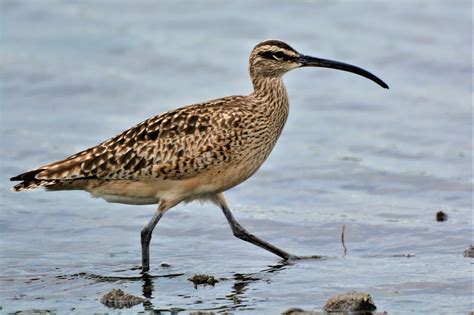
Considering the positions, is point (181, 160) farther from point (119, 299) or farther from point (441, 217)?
point (441, 217)

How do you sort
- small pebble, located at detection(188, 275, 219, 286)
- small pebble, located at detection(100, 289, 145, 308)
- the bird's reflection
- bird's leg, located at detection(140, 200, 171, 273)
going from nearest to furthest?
small pebble, located at detection(100, 289, 145, 308) < the bird's reflection < small pebble, located at detection(188, 275, 219, 286) < bird's leg, located at detection(140, 200, 171, 273)

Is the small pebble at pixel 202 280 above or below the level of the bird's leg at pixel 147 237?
below

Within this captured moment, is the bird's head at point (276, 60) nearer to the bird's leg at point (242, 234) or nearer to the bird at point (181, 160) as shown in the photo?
the bird at point (181, 160)

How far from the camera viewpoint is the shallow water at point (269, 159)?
41.0 feet

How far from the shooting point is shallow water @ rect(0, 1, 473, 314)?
1249 centimetres

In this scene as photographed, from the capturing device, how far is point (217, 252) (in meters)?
13.9

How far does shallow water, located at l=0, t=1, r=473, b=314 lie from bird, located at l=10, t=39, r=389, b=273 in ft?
2.15

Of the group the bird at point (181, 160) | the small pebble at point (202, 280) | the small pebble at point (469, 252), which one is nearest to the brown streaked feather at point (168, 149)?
the bird at point (181, 160)

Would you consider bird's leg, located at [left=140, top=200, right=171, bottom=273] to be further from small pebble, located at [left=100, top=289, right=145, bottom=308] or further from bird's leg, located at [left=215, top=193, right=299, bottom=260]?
small pebble, located at [left=100, top=289, right=145, bottom=308]

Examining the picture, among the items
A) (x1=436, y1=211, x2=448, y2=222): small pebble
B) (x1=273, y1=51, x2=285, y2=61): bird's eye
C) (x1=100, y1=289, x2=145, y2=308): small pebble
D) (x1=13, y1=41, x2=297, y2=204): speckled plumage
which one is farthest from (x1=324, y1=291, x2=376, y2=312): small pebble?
(x1=436, y1=211, x2=448, y2=222): small pebble

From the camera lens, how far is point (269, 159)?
17625 millimetres

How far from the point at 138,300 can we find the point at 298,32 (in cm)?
1232

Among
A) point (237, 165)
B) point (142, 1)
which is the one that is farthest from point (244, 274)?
point (142, 1)

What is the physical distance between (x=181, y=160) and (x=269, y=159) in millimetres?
4491
